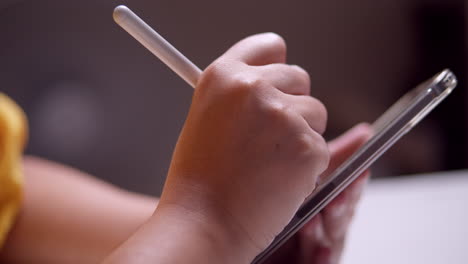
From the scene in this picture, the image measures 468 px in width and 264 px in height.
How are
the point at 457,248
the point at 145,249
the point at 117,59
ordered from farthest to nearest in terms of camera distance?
the point at 117,59 → the point at 457,248 → the point at 145,249

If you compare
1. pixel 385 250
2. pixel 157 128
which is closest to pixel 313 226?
pixel 385 250

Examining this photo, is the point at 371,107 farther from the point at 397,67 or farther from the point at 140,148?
the point at 140,148

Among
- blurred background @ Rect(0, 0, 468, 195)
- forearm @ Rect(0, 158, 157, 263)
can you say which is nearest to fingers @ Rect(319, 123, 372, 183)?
forearm @ Rect(0, 158, 157, 263)

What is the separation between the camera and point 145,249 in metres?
0.14

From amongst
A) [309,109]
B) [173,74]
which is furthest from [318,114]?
[173,74]

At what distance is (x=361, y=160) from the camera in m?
0.18

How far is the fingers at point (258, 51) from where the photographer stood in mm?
193

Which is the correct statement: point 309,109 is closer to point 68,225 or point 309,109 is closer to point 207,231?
point 207,231

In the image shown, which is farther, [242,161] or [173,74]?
[173,74]

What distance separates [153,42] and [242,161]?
57 mm

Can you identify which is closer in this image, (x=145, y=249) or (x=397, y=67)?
(x=145, y=249)

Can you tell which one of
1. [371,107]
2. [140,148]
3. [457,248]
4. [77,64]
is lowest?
[457,248]

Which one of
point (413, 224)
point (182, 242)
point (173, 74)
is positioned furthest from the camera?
point (173, 74)

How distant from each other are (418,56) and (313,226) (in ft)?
1.46
